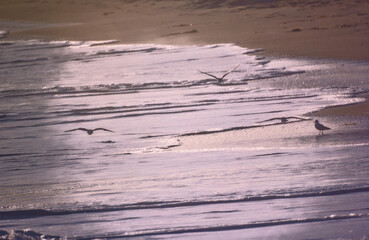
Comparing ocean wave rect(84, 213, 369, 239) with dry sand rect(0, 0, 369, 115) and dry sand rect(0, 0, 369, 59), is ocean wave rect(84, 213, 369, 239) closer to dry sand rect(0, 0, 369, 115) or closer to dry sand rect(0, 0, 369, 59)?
dry sand rect(0, 0, 369, 115)

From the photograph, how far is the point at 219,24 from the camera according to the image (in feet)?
60.6

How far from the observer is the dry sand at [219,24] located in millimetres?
13281

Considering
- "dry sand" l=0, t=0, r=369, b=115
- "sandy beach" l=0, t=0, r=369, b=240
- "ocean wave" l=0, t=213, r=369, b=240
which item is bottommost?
"dry sand" l=0, t=0, r=369, b=115

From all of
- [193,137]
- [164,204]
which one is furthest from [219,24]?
[164,204]

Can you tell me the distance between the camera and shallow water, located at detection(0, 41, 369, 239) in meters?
4.75

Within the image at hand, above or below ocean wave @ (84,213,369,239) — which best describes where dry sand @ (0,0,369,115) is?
below

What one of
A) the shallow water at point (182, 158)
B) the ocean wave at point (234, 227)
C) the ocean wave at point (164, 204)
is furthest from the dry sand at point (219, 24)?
the ocean wave at point (234, 227)

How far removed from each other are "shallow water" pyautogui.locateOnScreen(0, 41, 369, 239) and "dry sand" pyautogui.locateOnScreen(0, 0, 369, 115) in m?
1.28

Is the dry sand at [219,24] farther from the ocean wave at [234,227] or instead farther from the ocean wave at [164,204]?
the ocean wave at [234,227]

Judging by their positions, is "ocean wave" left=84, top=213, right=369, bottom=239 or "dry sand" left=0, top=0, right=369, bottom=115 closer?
"ocean wave" left=84, top=213, right=369, bottom=239

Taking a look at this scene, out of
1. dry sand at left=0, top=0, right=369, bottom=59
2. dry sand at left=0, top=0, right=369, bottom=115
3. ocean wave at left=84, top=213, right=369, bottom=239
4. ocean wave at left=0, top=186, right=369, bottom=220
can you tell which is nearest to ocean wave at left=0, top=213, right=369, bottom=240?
ocean wave at left=84, top=213, right=369, bottom=239

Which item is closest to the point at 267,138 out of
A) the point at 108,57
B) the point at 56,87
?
the point at 56,87

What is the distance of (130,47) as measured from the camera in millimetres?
15859

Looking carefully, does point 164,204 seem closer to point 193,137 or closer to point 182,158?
point 182,158
